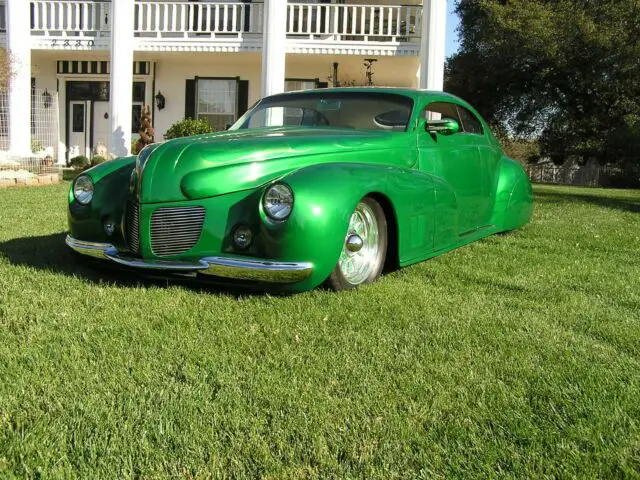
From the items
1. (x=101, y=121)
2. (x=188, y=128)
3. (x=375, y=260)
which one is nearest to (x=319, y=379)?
(x=375, y=260)

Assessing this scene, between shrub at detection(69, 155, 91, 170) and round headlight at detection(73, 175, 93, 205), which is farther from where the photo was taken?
shrub at detection(69, 155, 91, 170)

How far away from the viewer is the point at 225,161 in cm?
357

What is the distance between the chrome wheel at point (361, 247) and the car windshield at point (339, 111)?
3.53ft

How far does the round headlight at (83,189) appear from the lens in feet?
13.4

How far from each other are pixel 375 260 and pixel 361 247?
0.22 meters

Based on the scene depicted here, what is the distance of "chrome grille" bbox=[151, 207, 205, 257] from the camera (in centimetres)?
348

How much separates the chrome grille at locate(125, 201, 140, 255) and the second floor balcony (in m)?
11.2

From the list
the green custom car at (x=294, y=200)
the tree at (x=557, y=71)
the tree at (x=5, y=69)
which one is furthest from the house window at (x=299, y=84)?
the green custom car at (x=294, y=200)

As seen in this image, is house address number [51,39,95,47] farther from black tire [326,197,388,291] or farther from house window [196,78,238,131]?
black tire [326,197,388,291]

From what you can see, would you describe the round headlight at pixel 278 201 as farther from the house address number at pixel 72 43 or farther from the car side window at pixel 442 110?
the house address number at pixel 72 43

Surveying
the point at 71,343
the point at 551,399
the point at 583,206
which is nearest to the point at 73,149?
the point at 583,206

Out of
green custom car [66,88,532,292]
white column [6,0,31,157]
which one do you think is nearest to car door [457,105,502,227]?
green custom car [66,88,532,292]

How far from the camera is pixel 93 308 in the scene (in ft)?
10.6

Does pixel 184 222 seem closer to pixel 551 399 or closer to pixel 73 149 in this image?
pixel 551 399
